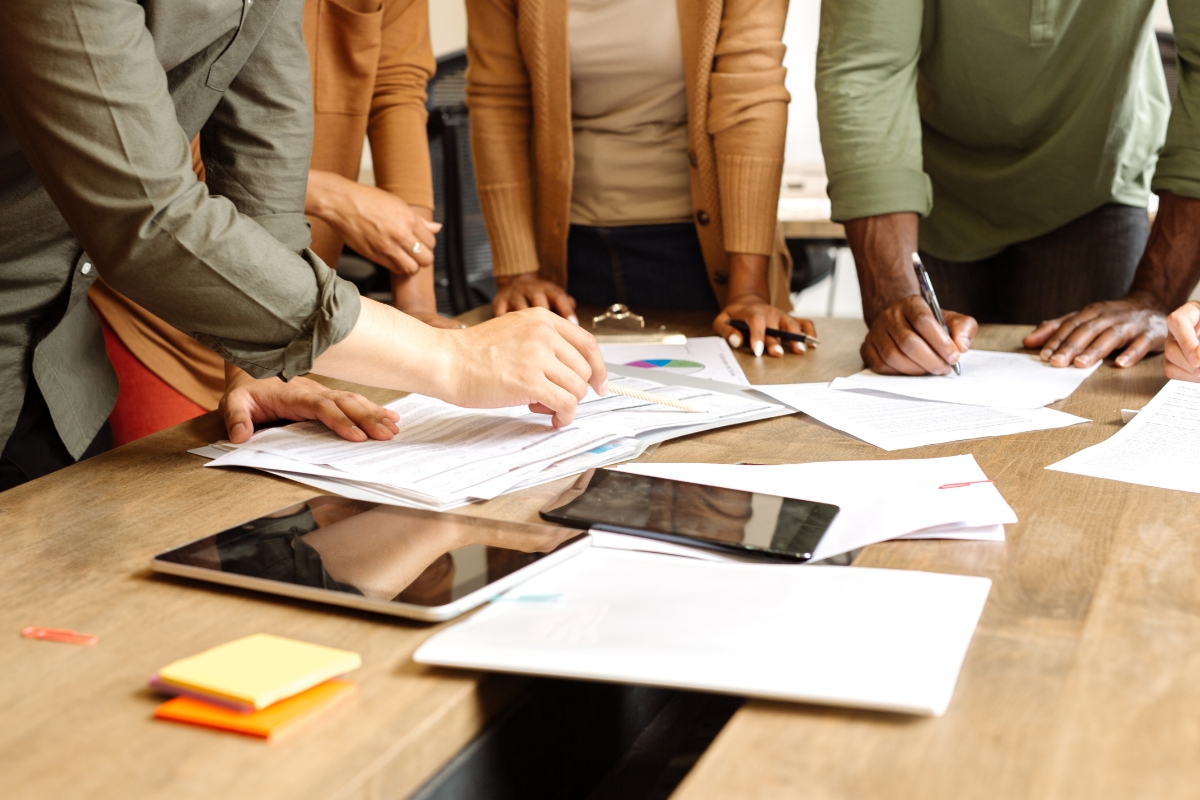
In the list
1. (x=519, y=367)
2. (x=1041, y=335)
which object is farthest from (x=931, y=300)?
(x=519, y=367)

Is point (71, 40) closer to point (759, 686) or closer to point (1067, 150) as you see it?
point (759, 686)

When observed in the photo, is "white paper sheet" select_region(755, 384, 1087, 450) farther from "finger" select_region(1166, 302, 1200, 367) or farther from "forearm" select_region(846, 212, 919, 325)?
"forearm" select_region(846, 212, 919, 325)

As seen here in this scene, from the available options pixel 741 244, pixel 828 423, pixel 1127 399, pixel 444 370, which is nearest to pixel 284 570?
pixel 444 370

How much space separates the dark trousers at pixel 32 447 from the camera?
1.13 meters

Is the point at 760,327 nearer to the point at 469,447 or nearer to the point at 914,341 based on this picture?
the point at 914,341

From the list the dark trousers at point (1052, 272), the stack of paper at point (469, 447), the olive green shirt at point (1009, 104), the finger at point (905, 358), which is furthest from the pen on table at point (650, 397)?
the dark trousers at point (1052, 272)

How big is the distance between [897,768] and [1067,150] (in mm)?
1427

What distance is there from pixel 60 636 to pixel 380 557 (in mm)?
185

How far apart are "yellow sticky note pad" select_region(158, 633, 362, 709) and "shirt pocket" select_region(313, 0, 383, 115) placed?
1.28 meters

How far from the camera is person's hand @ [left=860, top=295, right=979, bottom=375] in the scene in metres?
1.25

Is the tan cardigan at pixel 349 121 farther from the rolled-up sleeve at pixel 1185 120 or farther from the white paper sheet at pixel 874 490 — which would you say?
the rolled-up sleeve at pixel 1185 120

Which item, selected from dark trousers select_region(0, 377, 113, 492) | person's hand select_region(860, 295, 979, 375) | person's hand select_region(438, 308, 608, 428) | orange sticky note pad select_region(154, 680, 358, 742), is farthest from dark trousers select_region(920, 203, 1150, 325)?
orange sticky note pad select_region(154, 680, 358, 742)

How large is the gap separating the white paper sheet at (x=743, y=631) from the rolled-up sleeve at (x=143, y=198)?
12.9 inches

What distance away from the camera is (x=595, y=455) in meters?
0.93
